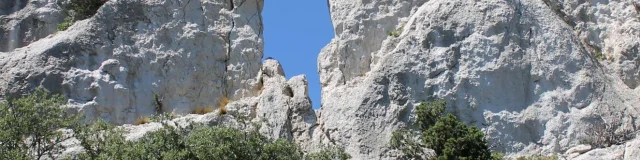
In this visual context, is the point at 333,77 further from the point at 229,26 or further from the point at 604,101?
the point at 604,101

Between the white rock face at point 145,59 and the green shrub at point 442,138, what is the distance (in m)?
7.97

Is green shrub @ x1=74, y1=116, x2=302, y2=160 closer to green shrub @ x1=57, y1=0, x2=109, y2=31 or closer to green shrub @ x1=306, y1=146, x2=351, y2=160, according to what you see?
green shrub @ x1=306, y1=146, x2=351, y2=160

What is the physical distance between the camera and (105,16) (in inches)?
1826

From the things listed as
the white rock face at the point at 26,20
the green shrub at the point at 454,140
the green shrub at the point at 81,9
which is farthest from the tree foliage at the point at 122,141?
the green shrub at the point at 81,9

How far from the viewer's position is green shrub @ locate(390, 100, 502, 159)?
37688 millimetres

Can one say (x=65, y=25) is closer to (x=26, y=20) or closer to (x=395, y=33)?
(x=26, y=20)

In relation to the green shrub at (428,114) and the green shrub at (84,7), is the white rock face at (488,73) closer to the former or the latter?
the green shrub at (428,114)

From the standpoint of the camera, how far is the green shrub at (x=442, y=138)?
37688 mm

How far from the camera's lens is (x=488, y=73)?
1686 inches

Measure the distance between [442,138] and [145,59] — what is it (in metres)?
13.1

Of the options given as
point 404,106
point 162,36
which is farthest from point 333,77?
point 162,36

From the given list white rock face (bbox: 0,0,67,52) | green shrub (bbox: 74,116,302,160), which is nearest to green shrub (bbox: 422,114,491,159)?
green shrub (bbox: 74,116,302,160)

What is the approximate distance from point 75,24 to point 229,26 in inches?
230

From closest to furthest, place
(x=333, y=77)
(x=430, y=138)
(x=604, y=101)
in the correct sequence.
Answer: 1. (x=430, y=138)
2. (x=604, y=101)
3. (x=333, y=77)
